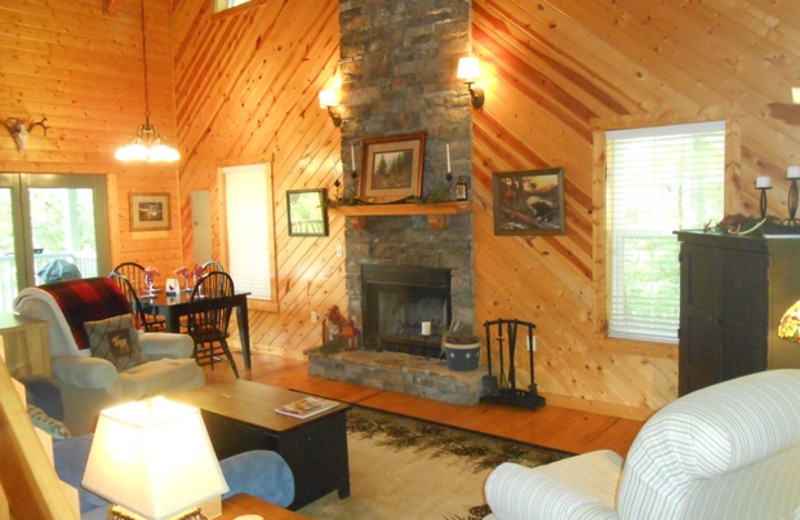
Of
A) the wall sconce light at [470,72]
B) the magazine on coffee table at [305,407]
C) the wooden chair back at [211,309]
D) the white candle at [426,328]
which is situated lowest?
the magazine on coffee table at [305,407]

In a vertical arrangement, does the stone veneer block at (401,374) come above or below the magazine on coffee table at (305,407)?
below

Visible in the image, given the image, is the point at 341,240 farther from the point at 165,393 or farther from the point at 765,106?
the point at 765,106

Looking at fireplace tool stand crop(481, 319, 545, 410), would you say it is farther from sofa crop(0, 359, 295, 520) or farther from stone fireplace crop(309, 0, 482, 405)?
sofa crop(0, 359, 295, 520)

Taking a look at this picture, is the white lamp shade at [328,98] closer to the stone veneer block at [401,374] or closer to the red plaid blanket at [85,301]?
the stone veneer block at [401,374]

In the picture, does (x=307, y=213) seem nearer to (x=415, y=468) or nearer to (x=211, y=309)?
(x=211, y=309)

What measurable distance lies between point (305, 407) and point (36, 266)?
4.76 m

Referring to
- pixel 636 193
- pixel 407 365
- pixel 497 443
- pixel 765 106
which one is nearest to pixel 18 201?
pixel 407 365

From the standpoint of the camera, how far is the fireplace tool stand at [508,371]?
525 cm

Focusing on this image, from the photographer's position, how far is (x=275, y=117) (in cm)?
716

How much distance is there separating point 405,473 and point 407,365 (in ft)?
5.67

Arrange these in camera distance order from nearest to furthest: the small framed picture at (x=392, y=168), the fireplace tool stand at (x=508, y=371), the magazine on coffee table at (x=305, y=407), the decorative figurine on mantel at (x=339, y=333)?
1. the magazine on coffee table at (x=305, y=407)
2. the fireplace tool stand at (x=508, y=371)
3. the small framed picture at (x=392, y=168)
4. the decorative figurine on mantel at (x=339, y=333)

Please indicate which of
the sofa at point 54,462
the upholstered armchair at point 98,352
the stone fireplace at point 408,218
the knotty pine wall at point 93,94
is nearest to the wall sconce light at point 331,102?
Result: the stone fireplace at point 408,218

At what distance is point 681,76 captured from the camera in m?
4.50

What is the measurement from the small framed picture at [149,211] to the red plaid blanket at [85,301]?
301 cm
